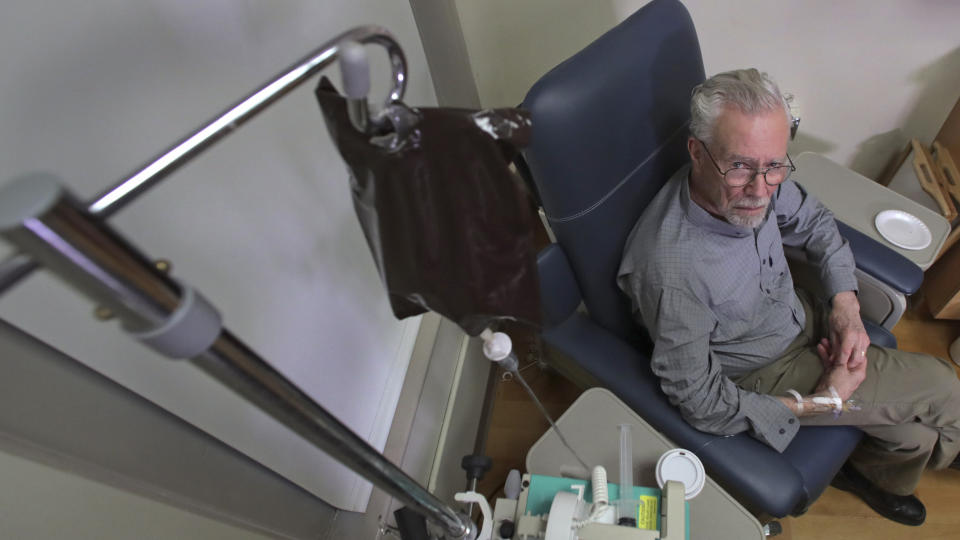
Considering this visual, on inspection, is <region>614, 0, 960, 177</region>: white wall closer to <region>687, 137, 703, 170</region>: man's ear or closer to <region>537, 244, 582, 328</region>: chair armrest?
<region>687, 137, 703, 170</region>: man's ear

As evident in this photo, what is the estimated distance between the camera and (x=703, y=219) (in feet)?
3.85

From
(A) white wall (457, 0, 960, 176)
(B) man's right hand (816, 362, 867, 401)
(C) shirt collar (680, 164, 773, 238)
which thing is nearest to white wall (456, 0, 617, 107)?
(A) white wall (457, 0, 960, 176)

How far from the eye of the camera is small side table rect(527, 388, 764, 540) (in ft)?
3.14

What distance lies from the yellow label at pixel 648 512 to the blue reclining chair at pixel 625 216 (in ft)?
0.76

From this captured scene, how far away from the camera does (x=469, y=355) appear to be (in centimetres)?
168

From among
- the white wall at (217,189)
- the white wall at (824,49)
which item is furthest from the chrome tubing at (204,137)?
the white wall at (824,49)

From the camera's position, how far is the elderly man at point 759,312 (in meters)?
1.11

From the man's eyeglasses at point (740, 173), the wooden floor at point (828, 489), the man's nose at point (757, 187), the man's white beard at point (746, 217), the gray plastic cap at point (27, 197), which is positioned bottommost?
the wooden floor at point (828, 489)

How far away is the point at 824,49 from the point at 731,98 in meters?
0.86

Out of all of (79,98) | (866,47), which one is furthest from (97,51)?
(866,47)

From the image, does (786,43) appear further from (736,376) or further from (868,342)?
(736,376)

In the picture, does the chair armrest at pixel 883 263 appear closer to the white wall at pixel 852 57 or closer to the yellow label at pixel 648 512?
the white wall at pixel 852 57

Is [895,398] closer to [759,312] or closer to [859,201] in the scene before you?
[759,312]

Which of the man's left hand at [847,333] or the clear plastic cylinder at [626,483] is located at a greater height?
the clear plastic cylinder at [626,483]
